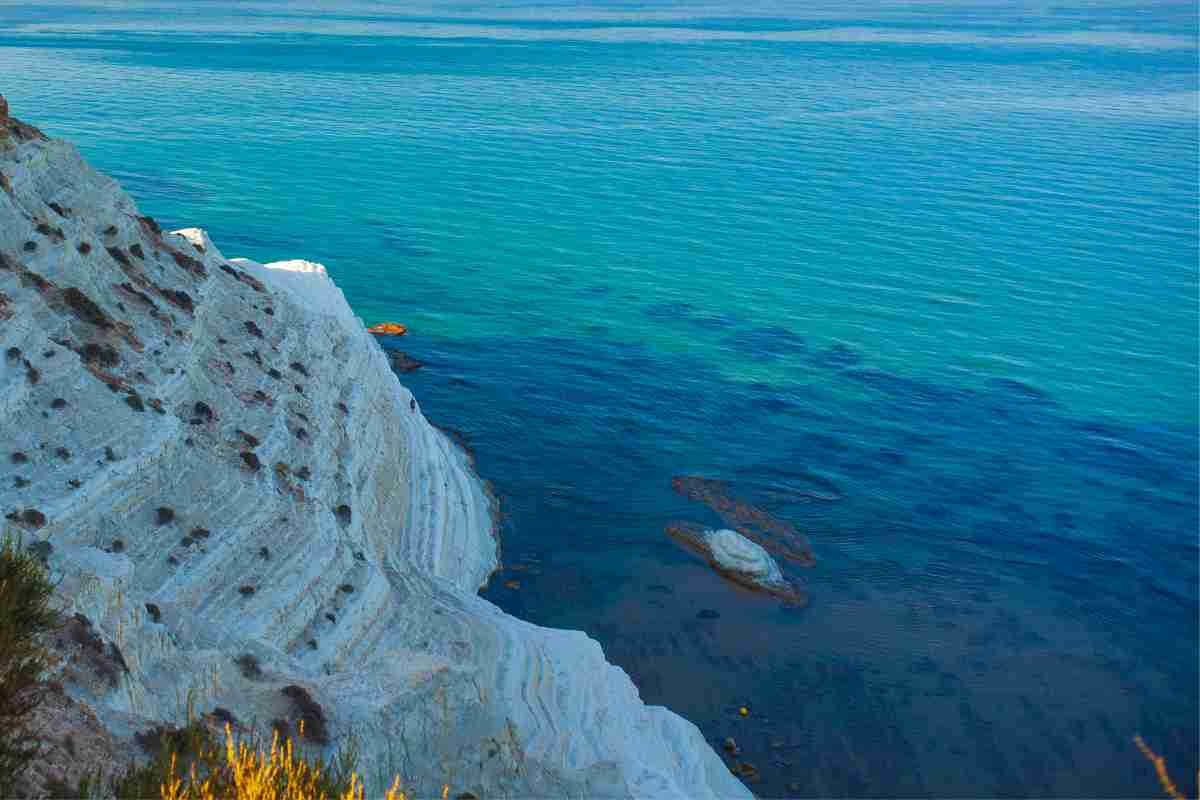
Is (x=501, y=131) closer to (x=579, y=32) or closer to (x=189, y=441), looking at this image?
(x=189, y=441)

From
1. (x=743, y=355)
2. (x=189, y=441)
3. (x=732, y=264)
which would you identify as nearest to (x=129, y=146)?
(x=732, y=264)

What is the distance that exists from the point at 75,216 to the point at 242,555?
27.9 ft

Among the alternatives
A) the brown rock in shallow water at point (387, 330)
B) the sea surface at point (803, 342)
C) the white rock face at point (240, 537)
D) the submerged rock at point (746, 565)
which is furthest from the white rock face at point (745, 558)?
the brown rock in shallow water at point (387, 330)

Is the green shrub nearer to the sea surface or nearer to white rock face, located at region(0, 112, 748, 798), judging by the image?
white rock face, located at region(0, 112, 748, 798)

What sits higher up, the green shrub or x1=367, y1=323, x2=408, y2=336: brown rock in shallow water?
the green shrub

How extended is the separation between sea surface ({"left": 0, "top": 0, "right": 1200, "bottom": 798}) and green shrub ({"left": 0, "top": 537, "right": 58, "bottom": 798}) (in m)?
13.6

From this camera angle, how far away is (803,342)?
43.8m

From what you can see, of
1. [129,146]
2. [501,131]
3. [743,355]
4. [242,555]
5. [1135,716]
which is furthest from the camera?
[501,131]

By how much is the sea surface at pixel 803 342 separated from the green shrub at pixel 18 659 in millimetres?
13552

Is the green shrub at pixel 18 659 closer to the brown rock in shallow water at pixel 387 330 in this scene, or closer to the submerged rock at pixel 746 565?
the submerged rock at pixel 746 565

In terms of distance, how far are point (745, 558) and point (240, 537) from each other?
12866 mm

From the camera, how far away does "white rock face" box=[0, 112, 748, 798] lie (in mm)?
14000

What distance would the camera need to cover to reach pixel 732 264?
53.4m

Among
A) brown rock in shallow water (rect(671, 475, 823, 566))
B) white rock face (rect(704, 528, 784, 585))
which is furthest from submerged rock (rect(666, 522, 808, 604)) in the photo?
brown rock in shallow water (rect(671, 475, 823, 566))
